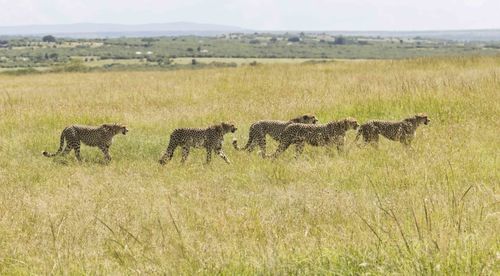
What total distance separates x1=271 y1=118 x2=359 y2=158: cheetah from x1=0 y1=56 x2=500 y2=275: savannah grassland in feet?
0.95

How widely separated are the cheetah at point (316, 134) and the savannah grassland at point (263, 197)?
29cm

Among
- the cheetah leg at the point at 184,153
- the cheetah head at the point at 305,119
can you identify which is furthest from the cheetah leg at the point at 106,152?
the cheetah head at the point at 305,119

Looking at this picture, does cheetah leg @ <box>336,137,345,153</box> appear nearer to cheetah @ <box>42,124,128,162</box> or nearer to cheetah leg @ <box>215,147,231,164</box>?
cheetah leg @ <box>215,147,231,164</box>

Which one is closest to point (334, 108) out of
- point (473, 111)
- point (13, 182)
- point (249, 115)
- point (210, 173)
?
point (249, 115)

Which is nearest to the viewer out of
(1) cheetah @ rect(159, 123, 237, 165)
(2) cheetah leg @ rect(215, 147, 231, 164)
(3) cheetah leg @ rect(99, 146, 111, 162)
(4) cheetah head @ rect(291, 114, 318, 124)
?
(2) cheetah leg @ rect(215, 147, 231, 164)

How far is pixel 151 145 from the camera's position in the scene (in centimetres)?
1105

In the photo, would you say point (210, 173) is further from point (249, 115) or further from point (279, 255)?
point (249, 115)

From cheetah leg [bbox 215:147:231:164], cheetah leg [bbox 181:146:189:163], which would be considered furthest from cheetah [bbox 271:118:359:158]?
cheetah leg [bbox 181:146:189:163]

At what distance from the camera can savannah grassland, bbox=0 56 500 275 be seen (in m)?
4.49

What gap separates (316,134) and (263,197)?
10.2ft

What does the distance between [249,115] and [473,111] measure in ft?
16.9

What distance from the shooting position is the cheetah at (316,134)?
391 inches

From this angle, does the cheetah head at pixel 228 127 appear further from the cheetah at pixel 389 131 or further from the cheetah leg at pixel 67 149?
the cheetah leg at pixel 67 149

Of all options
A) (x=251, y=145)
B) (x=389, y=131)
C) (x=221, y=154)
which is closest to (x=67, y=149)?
(x=221, y=154)
